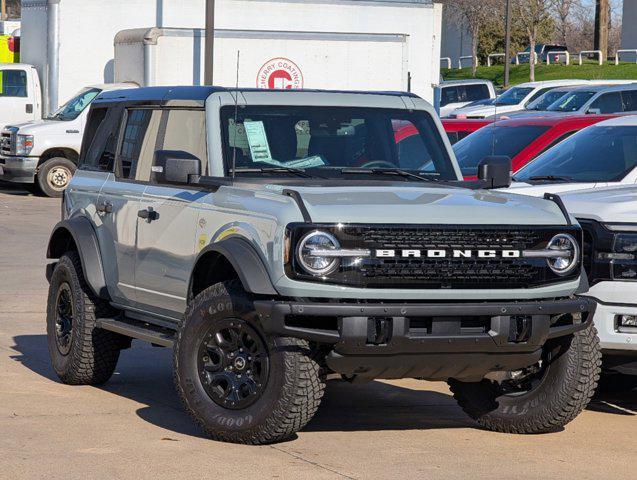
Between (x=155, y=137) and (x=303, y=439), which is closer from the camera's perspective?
(x=303, y=439)

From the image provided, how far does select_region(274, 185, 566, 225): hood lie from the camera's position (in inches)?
257

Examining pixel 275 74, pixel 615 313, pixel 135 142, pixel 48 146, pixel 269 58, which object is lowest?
pixel 615 313

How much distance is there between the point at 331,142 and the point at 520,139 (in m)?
6.16

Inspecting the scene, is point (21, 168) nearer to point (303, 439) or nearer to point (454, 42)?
point (303, 439)

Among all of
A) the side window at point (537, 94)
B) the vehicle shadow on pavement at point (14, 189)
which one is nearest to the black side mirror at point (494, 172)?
the vehicle shadow on pavement at point (14, 189)

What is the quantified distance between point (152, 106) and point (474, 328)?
2790 mm

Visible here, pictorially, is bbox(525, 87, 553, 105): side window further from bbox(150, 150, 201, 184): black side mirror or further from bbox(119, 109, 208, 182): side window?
bbox(150, 150, 201, 184): black side mirror

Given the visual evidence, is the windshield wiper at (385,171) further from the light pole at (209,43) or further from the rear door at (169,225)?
the light pole at (209,43)

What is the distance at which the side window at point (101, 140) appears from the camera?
8859 mm

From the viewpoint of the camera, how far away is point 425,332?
6500 mm

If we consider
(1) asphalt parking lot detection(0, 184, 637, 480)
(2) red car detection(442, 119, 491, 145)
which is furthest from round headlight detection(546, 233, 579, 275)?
(2) red car detection(442, 119, 491, 145)

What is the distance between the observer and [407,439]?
7.14 meters

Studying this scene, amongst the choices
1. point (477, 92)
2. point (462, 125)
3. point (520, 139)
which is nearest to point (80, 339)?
point (520, 139)

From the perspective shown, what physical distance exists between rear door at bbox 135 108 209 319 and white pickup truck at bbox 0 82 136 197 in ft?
54.0
